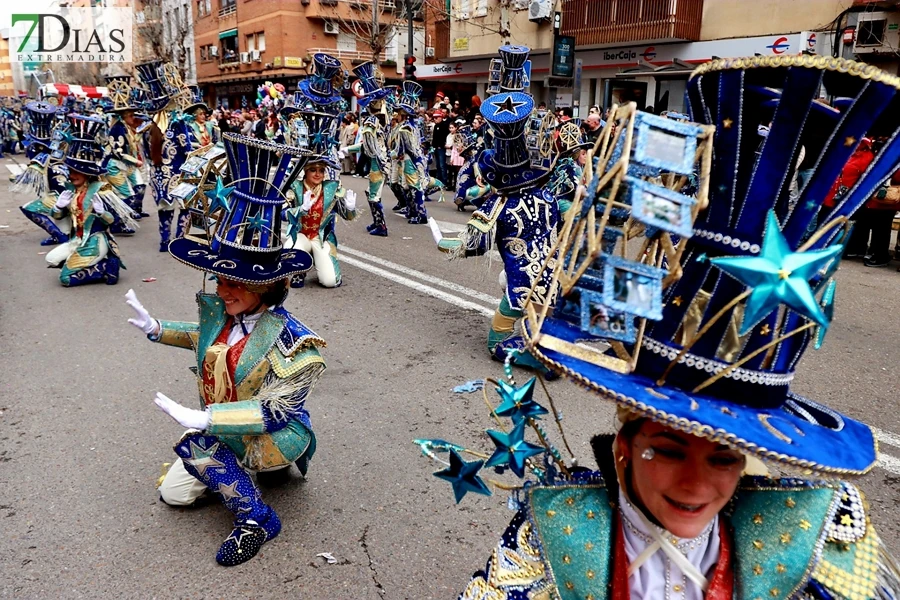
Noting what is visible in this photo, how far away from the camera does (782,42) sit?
53.3 ft

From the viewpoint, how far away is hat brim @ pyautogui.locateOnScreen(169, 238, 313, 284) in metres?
3.13

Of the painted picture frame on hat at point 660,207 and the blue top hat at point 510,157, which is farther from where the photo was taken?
the blue top hat at point 510,157

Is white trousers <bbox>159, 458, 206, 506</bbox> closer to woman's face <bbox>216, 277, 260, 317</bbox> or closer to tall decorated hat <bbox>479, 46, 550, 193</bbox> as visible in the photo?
woman's face <bbox>216, 277, 260, 317</bbox>

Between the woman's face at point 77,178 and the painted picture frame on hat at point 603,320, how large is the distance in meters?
8.19

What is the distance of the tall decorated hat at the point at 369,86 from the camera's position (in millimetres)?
14594

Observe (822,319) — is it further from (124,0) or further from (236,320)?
(124,0)

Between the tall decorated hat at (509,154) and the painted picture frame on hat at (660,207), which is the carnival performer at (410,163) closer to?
the tall decorated hat at (509,154)

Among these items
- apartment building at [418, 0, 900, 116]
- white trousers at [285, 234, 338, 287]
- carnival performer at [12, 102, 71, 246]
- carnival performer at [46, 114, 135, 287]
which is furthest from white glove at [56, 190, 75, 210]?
apartment building at [418, 0, 900, 116]

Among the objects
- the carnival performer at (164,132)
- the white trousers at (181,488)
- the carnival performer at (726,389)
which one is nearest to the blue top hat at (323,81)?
the carnival performer at (164,132)

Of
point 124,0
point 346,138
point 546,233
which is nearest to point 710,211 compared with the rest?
point 546,233

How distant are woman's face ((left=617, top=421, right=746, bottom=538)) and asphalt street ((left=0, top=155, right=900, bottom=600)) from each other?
5.53 ft

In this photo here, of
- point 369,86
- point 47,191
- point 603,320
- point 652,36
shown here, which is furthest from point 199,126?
point 652,36

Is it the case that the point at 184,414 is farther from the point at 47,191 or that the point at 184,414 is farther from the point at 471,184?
the point at 47,191

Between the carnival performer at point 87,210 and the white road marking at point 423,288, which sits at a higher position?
the carnival performer at point 87,210
